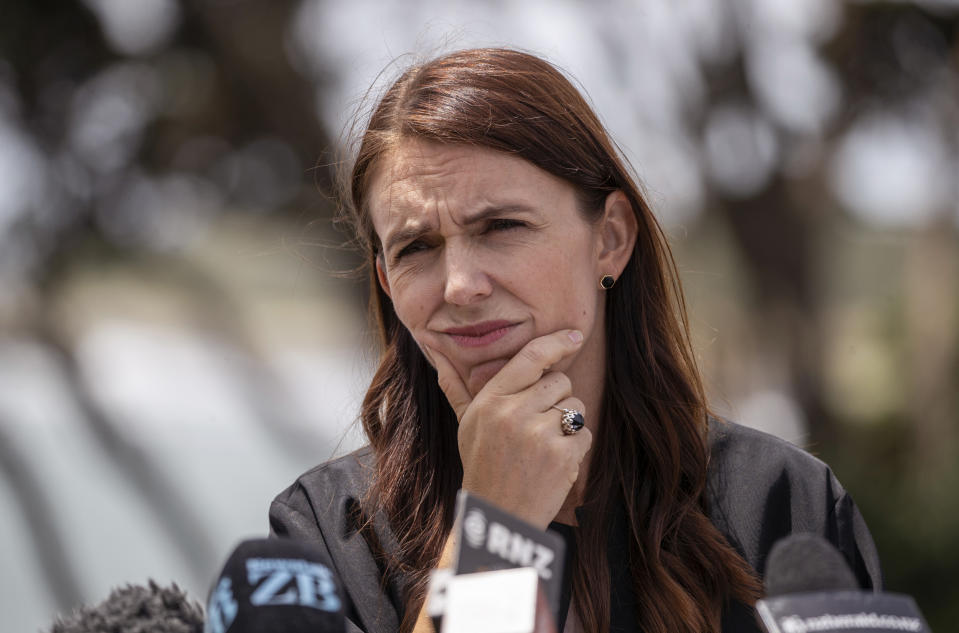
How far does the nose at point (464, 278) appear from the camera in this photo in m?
2.05

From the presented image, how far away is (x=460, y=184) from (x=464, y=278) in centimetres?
18

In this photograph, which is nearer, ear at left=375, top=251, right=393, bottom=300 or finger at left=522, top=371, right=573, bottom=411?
finger at left=522, top=371, right=573, bottom=411

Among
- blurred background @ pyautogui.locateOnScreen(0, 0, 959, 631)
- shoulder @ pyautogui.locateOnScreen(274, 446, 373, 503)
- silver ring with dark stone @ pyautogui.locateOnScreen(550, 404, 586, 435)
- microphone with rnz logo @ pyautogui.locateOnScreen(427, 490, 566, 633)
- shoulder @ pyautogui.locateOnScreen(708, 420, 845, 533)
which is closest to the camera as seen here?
microphone with rnz logo @ pyautogui.locateOnScreen(427, 490, 566, 633)

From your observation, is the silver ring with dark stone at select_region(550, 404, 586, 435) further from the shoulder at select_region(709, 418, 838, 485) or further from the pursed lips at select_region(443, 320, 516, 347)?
the shoulder at select_region(709, 418, 838, 485)

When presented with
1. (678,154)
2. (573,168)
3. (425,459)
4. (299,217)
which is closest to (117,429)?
(299,217)

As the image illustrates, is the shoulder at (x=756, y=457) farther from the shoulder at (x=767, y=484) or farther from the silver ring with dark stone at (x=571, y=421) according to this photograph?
the silver ring with dark stone at (x=571, y=421)

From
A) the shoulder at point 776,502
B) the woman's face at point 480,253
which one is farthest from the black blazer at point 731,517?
the woman's face at point 480,253

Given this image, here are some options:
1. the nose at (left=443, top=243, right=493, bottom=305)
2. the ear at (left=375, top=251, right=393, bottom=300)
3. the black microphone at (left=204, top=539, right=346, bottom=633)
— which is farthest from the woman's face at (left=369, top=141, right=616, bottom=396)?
the black microphone at (left=204, top=539, right=346, bottom=633)

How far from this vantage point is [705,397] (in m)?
2.45

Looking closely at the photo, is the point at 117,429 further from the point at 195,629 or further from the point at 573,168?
the point at 195,629

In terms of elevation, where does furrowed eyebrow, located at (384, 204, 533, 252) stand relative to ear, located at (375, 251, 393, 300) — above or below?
above

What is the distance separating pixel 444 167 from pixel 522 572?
1.16 metres

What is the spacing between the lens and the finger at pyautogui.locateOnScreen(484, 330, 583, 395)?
2047mm

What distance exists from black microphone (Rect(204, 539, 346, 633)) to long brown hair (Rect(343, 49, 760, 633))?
35.3 inches
